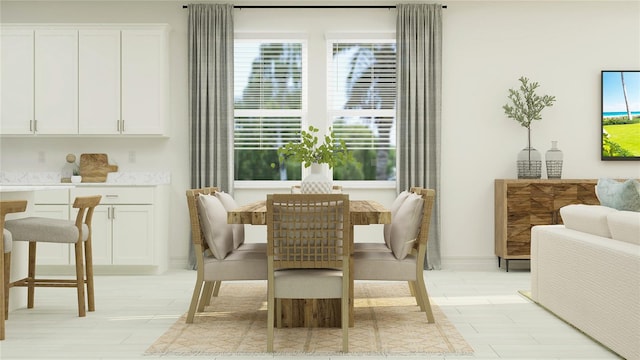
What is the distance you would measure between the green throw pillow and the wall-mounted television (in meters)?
2.88

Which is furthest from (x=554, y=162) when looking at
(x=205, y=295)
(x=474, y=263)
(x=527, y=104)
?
(x=205, y=295)

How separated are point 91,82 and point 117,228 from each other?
1.49 m

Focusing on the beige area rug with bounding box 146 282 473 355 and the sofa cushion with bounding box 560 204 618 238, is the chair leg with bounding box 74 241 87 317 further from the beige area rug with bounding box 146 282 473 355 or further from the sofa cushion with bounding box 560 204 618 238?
the sofa cushion with bounding box 560 204 618 238

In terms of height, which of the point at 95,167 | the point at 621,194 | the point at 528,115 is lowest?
the point at 621,194

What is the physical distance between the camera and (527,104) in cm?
627

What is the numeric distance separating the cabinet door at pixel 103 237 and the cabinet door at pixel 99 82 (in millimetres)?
835

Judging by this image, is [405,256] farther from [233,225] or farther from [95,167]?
[95,167]

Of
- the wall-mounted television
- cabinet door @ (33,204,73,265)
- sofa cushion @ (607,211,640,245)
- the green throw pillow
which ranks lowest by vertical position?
cabinet door @ (33,204,73,265)

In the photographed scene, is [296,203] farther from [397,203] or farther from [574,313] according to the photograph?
[574,313]

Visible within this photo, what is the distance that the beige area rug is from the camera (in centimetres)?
345

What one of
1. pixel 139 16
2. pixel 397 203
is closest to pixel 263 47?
pixel 139 16

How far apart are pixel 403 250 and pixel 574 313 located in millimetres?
1099

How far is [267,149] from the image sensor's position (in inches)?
262

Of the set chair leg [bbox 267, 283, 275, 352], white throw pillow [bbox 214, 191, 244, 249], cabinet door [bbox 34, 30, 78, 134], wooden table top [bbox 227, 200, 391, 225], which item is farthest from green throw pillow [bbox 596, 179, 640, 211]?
cabinet door [bbox 34, 30, 78, 134]
